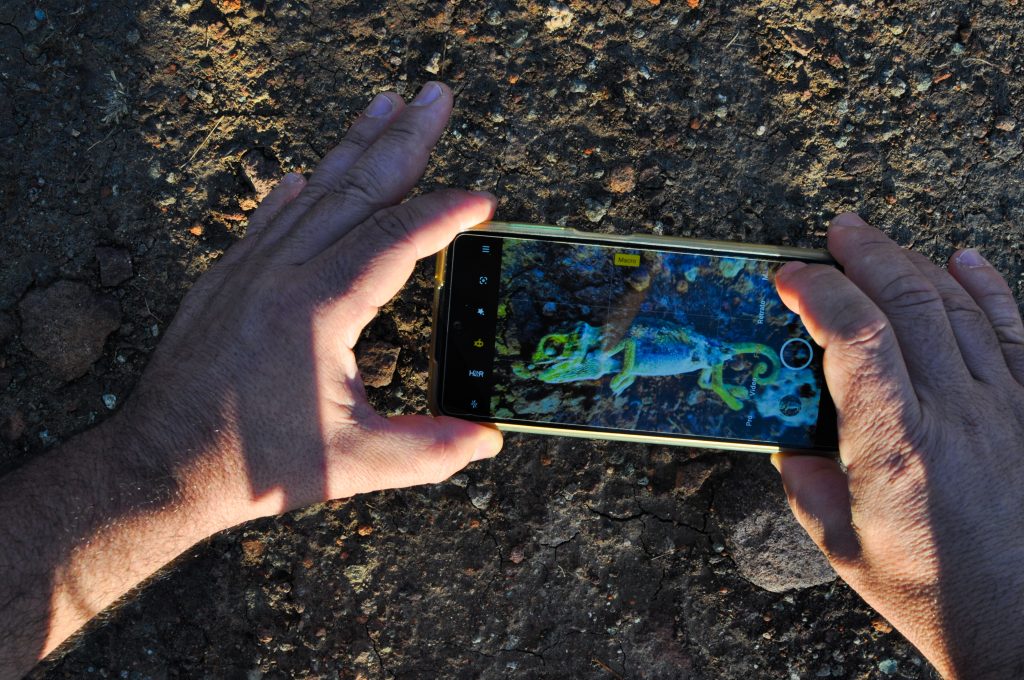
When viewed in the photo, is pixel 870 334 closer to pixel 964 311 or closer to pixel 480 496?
pixel 964 311

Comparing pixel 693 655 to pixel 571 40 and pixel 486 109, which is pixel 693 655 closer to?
pixel 486 109

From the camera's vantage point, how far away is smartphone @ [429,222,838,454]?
7.45ft

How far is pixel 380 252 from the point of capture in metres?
2.04

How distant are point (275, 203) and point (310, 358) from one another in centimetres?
63

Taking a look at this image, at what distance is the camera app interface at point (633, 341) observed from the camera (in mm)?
Answer: 2273

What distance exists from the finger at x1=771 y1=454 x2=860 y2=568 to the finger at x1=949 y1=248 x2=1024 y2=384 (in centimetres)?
63

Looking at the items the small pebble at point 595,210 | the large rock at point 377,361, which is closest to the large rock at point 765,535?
the small pebble at point 595,210

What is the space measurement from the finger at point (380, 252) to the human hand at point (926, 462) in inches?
43.3

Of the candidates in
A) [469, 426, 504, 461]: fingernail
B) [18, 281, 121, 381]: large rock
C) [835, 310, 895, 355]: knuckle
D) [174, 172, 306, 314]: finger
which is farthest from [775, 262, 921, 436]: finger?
[18, 281, 121, 381]: large rock

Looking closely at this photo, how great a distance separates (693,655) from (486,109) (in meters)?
2.24

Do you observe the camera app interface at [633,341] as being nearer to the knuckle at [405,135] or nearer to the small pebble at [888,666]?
the knuckle at [405,135]

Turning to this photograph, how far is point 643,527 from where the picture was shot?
273 centimetres

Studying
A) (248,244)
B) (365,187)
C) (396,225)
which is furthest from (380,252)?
(248,244)

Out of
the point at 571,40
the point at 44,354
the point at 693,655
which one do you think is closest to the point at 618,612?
the point at 693,655
